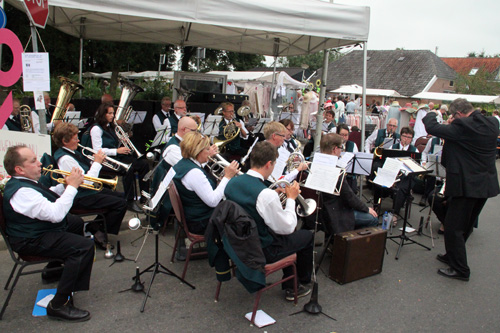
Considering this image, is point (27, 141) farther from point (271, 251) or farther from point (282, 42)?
point (282, 42)

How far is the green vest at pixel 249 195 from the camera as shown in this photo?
3.00 m

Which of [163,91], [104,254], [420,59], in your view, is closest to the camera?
[104,254]

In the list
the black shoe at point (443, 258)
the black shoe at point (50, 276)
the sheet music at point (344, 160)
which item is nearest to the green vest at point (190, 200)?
the black shoe at point (50, 276)

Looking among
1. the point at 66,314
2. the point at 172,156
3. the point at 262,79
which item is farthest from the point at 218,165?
the point at 262,79

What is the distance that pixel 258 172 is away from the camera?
123 inches

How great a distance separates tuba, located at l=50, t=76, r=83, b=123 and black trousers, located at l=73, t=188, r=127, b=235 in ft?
7.08

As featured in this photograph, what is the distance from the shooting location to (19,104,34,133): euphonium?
5.82 m

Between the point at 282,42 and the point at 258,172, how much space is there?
685 centimetres

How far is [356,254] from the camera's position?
155 inches

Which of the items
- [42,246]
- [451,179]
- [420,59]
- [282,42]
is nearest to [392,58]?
[420,59]

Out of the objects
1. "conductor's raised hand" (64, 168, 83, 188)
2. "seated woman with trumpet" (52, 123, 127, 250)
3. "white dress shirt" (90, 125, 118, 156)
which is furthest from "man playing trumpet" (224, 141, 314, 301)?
"white dress shirt" (90, 125, 118, 156)

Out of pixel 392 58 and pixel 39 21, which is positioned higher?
pixel 392 58

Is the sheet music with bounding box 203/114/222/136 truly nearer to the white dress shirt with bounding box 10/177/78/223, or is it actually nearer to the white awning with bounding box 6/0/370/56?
the white awning with bounding box 6/0/370/56

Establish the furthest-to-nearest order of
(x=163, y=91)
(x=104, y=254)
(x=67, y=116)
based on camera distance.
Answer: (x=163, y=91)
(x=67, y=116)
(x=104, y=254)
